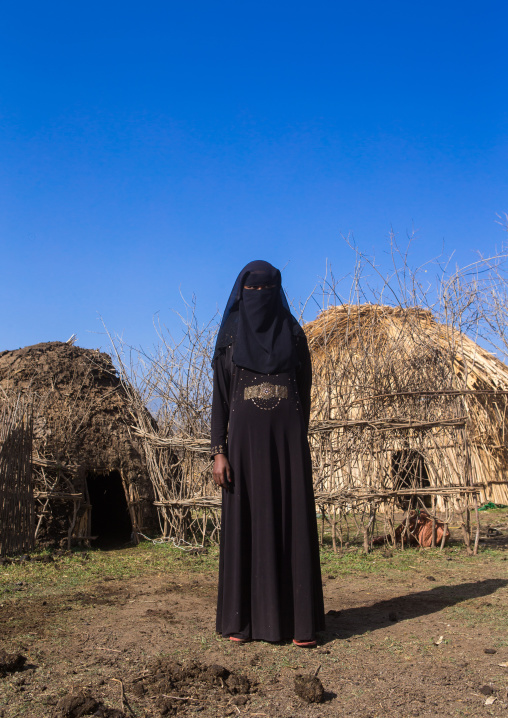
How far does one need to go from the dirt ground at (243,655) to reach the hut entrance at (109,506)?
3691 millimetres

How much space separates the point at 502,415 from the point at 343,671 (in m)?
8.67

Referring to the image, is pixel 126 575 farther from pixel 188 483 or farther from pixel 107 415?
pixel 107 415

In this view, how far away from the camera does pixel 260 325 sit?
131 inches

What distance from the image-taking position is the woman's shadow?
340 centimetres

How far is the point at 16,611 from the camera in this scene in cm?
385

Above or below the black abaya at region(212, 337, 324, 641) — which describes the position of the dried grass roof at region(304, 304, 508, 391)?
above

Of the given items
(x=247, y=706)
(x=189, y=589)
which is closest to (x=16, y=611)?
(x=189, y=589)

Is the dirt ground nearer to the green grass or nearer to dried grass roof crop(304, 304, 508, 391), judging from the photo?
the green grass

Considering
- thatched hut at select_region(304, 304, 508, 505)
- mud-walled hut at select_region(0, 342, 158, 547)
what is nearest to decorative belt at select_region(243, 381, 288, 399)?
thatched hut at select_region(304, 304, 508, 505)

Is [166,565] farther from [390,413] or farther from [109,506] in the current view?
[109,506]

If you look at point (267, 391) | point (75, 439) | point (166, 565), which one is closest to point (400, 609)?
point (267, 391)

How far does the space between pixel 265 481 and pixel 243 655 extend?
863mm

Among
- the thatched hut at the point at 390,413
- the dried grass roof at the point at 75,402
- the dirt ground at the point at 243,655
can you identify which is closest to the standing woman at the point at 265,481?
the dirt ground at the point at 243,655

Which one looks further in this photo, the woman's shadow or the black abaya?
the woman's shadow
